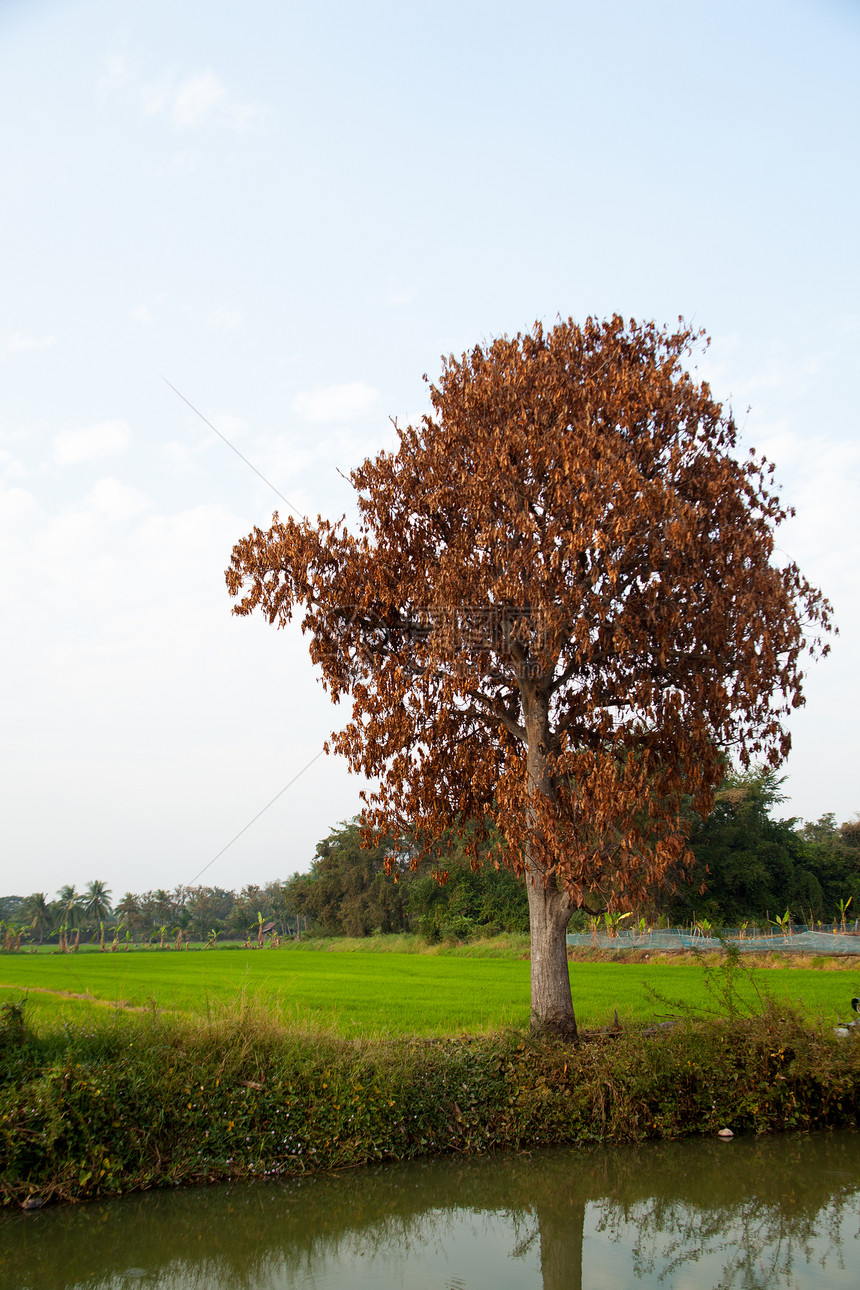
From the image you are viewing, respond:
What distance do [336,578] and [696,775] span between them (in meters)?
5.62

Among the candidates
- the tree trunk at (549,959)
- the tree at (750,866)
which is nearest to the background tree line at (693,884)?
the tree at (750,866)

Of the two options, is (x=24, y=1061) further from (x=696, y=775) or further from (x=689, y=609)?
(x=689, y=609)

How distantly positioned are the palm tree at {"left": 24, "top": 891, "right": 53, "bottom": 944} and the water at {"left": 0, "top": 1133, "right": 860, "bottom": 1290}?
107m

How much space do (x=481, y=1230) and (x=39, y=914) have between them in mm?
108355

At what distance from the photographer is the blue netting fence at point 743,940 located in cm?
3383

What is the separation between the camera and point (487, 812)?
1323 centimetres

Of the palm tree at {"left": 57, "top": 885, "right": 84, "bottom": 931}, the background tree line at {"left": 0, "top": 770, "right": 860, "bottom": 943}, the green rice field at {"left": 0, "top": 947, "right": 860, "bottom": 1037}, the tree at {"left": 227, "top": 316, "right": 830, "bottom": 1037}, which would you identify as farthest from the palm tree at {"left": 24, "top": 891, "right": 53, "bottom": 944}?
the tree at {"left": 227, "top": 316, "right": 830, "bottom": 1037}

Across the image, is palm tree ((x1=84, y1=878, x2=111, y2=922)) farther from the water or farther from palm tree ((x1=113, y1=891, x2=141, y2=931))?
the water

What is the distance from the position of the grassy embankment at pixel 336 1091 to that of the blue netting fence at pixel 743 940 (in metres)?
22.4

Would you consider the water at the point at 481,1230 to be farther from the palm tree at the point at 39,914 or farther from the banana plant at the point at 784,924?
the palm tree at the point at 39,914

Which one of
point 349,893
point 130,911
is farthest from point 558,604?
point 130,911

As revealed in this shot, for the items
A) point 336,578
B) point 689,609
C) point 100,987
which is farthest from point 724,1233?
point 100,987

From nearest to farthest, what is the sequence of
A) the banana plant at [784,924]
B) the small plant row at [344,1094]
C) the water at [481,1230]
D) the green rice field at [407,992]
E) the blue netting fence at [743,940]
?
1. the water at [481,1230]
2. the small plant row at [344,1094]
3. the green rice field at [407,992]
4. the blue netting fence at [743,940]
5. the banana plant at [784,924]

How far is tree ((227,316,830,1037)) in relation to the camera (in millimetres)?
10562
